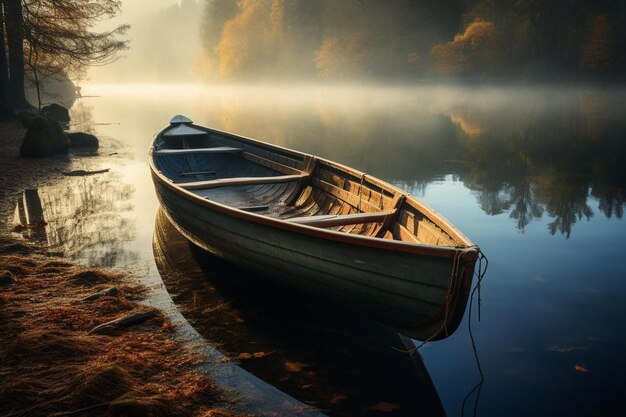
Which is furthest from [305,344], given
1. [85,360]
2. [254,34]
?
[254,34]

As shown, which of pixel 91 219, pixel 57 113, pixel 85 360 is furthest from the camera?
pixel 57 113

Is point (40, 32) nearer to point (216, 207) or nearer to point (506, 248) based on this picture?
point (216, 207)

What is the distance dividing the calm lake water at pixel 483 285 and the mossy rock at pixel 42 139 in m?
1.02

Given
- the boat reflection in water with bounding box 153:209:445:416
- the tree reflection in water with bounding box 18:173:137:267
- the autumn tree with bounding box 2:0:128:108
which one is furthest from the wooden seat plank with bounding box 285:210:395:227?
the autumn tree with bounding box 2:0:128:108

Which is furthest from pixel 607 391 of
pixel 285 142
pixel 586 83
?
pixel 586 83

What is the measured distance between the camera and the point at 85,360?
4703 millimetres

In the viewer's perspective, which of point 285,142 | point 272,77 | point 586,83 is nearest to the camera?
point 285,142

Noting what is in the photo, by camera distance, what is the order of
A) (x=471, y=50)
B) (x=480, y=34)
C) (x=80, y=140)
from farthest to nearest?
(x=471, y=50)
(x=480, y=34)
(x=80, y=140)

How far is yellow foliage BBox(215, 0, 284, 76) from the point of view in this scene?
6875 centimetres

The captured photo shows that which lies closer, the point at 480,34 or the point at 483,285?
the point at 483,285

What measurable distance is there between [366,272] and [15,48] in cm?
2479

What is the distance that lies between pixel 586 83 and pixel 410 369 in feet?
171

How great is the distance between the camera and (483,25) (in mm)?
50094

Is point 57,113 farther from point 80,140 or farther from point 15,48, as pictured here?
point 80,140
